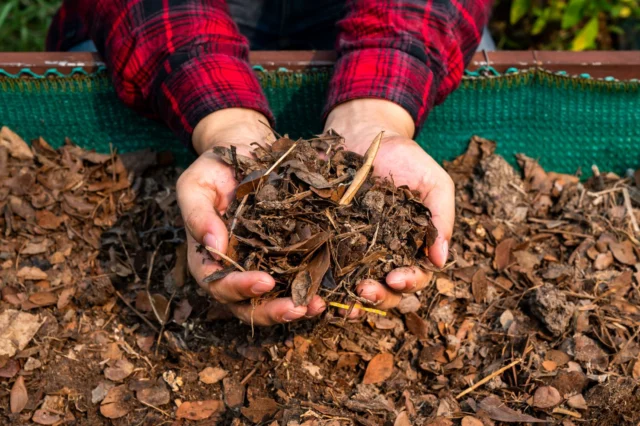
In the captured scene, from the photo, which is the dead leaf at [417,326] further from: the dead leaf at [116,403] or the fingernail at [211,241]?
the dead leaf at [116,403]

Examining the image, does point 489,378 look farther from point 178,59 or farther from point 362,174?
point 178,59

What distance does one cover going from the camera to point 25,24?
3.68m

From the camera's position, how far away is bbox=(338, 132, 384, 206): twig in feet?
5.48

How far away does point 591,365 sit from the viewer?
1846 millimetres

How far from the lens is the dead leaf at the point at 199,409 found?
1803 mm

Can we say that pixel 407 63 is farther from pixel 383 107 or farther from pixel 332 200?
pixel 332 200

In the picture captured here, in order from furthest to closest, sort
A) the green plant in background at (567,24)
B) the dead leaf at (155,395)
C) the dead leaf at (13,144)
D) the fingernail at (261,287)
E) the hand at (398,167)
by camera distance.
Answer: the green plant in background at (567,24) < the dead leaf at (13,144) < the dead leaf at (155,395) < the hand at (398,167) < the fingernail at (261,287)

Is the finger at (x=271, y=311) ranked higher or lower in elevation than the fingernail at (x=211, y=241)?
lower

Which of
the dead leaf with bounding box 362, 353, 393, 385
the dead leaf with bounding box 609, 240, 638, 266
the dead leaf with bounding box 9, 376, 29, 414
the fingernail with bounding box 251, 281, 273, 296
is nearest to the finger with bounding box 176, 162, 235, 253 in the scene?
the fingernail with bounding box 251, 281, 273, 296

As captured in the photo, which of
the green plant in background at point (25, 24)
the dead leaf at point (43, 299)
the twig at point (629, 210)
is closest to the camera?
the dead leaf at point (43, 299)

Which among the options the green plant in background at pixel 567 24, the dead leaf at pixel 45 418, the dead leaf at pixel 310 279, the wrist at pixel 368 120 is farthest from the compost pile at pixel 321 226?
the green plant in background at pixel 567 24

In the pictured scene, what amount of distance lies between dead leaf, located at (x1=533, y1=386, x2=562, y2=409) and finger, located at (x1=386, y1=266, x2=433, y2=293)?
45 centimetres

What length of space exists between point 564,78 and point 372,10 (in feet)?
2.23

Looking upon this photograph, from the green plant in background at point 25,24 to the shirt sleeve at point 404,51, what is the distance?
6.79ft
